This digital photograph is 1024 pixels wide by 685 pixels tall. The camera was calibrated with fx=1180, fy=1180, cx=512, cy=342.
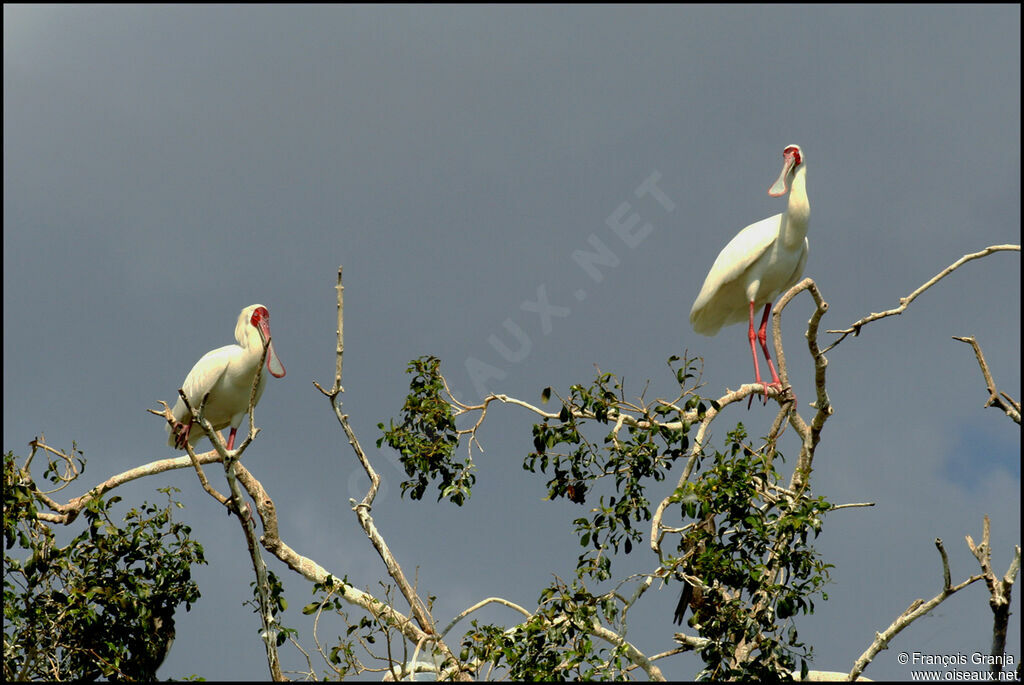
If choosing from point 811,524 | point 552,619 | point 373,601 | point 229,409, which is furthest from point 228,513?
point 811,524

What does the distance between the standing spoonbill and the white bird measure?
4265 mm

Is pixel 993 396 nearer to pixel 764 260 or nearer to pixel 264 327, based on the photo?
pixel 764 260

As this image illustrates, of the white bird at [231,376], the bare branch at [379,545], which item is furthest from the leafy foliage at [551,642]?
the white bird at [231,376]

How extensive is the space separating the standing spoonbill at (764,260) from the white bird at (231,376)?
4265mm

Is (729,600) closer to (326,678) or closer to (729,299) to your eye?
(326,678)

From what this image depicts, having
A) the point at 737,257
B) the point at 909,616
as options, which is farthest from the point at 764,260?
the point at 909,616

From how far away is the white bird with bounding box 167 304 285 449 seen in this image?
37.6 feet

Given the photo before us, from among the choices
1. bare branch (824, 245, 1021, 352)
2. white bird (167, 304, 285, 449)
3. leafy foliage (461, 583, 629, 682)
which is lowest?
leafy foliage (461, 583, 629, 682)

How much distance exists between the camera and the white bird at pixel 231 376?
37.6ft

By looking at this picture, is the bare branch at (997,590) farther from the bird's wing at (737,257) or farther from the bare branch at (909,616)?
the bird's wing at (737,257)

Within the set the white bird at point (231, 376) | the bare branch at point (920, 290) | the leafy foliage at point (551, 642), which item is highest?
the white bird at point (231, 376)

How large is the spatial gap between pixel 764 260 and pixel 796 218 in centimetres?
48

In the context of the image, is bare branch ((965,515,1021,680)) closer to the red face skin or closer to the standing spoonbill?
the standing spoonbill

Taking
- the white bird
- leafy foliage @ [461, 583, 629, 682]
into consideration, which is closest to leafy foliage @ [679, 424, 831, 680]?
leafy foliage @ [461, 583, 629, 682]
